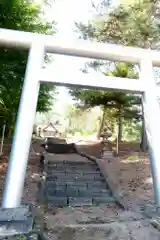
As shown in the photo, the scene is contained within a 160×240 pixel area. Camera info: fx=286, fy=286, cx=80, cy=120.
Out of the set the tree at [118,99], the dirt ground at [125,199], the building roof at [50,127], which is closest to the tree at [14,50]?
the dirt ground at [125,199]

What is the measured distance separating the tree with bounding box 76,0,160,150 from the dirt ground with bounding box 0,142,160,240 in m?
5.23

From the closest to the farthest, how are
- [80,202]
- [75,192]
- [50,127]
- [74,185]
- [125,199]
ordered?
[80,202] → [125,199] → [75,192] → [74,185] → [50,127]

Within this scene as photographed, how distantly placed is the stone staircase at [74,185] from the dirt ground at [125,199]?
41 centimetres

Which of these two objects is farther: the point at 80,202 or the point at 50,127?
the point at 50,127

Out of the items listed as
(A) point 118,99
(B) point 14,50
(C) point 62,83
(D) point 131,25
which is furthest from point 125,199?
(A) point 118,99

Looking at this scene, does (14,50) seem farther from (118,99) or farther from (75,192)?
(118,99)

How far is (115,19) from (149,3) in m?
1.66

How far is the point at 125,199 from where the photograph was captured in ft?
27.6

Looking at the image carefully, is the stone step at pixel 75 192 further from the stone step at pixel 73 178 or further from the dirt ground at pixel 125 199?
the stone step at pixel 73 178

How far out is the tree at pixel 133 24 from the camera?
11641mm

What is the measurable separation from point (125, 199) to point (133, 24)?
722 centimetres

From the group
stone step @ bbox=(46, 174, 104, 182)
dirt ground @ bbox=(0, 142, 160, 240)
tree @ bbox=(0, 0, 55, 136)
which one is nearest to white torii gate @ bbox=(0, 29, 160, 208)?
dirt ground @ bbox=(0, 142, 160, 240)

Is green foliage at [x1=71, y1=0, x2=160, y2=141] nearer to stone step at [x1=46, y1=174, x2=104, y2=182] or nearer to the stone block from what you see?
stone step at [x1=46, y1=174, x2=104, y2=182]

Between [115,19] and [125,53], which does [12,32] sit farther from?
[115,19]
